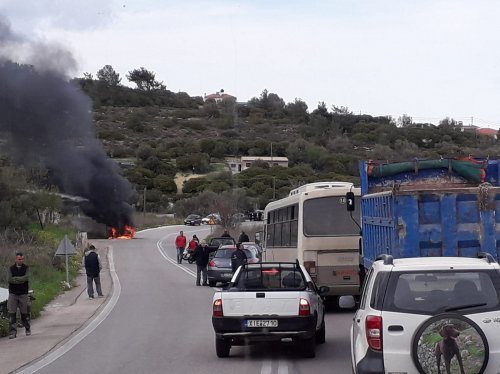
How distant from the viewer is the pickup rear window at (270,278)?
554 inches

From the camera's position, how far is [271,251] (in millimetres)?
25688

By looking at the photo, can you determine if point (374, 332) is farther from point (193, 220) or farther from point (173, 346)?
point (193, 220)

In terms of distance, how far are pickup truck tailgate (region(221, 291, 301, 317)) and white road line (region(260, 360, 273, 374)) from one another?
744 mm

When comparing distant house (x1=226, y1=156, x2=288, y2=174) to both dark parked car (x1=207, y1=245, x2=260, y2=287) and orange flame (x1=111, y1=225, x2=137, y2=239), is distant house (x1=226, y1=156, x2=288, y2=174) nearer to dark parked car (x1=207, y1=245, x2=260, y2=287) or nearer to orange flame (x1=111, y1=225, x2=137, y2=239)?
orange flame (x1=111, y1=225, x2=137, y2=239)

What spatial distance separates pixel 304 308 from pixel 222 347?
1.53 meters

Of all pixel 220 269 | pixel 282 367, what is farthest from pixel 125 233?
pixel 282 367

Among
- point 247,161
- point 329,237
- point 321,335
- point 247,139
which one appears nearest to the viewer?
point 321,335

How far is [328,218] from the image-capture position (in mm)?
20625

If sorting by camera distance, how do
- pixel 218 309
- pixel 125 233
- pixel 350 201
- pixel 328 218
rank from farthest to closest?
pixel 125 233 → pixel 328 218 → pixel 350 201 → pixel 218 309

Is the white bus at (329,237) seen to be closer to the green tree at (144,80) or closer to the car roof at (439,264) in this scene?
the car roof at (439,264)

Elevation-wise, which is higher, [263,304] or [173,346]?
[263,304]

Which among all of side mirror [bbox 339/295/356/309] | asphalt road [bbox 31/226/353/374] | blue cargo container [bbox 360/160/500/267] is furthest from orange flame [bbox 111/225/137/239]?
blue cargo container [bbox 360/160/500/267]

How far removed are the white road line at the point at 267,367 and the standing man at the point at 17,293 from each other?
6.42m

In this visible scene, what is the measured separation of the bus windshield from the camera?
2050 cm
